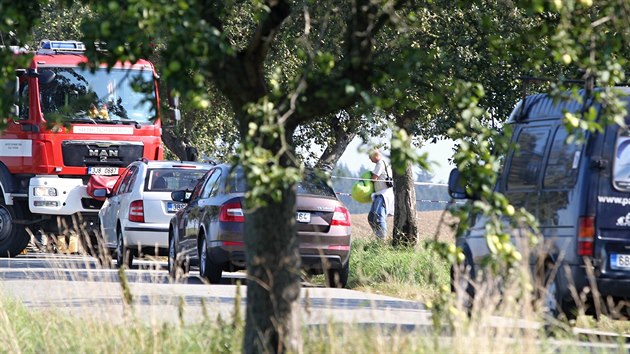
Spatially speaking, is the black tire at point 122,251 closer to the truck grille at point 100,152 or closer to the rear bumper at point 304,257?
the truck grille at point 100,152

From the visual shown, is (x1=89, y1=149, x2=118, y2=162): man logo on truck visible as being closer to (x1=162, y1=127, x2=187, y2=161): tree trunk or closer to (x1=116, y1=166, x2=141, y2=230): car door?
(x1=116, y1=166, x2=141, y2=230): car door

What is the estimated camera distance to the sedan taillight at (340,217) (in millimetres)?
18297

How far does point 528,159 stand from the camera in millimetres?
12703

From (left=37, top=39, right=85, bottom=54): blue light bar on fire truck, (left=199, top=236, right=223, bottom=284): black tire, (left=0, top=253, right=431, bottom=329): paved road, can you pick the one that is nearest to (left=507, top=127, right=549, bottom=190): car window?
(left=0, top=253, right=431, bottom=329): paved road

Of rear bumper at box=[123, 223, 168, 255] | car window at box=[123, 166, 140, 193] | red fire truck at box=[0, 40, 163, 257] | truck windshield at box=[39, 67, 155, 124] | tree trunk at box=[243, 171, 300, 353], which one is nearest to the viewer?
tree trunk at box=[243, 171, 300, 353]

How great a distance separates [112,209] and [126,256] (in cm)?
177

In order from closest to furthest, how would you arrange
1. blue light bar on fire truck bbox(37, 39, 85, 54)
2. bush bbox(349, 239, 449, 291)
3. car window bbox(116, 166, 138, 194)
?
bush bbox(349, 239, 449, 291) → car window bbox(116, 166, 138, 194) → blue light bar on fire truck bbox(37, 39, 85, 54)

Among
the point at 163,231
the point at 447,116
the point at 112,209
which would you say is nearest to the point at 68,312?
the point at 163,231

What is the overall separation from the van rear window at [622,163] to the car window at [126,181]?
12.1 metres

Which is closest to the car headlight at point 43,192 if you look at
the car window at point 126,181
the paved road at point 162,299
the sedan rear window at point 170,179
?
the paved road at point 162,299

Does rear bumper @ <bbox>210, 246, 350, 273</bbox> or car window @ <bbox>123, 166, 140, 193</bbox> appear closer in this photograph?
rear bumper @ <bbox>210, 246, 350, 273</bbox>

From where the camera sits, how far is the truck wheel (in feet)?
83.4

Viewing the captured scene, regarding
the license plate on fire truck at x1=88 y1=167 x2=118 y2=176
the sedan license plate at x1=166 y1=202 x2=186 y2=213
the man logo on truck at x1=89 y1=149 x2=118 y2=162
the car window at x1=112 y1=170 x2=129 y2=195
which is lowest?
the sedan license plate at x1=166 y1=202 x2=186 y2=213

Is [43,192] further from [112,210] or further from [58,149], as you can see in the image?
[112,210]
